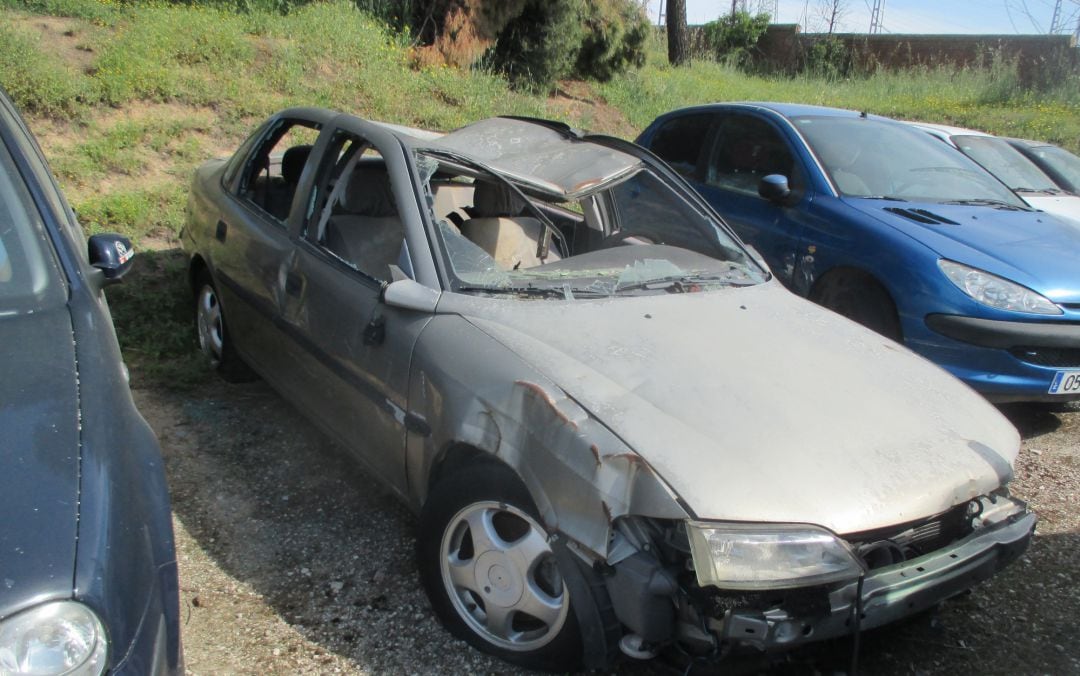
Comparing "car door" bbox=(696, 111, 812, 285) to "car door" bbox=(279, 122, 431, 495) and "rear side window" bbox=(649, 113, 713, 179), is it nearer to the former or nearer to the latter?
"rear side window" bbox=(649, 113, 713, 179)

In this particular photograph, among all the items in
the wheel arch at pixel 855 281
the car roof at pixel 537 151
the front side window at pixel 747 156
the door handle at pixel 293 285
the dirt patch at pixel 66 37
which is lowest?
the wheel arch at pixel 855 281

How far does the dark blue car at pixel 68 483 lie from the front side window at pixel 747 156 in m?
4.24

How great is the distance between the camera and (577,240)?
171 inches

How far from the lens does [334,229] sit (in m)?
3.70

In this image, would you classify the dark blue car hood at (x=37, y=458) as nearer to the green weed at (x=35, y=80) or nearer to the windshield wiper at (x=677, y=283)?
the windshield wiper at (x=677, y=283)

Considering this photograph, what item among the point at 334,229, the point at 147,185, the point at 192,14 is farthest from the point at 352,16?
the point at 334,229

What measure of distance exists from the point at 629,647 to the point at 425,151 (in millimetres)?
2083

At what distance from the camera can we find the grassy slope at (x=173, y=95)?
20.8 ft

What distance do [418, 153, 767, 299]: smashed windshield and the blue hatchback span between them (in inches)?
53.0

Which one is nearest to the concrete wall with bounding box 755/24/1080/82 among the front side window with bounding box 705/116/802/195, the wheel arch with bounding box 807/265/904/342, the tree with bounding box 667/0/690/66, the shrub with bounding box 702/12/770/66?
the shrub with bounding box 702/12/770/66

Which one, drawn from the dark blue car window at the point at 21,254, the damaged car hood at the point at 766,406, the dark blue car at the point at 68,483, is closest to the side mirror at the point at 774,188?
the damaged car hood at the point at 766,406

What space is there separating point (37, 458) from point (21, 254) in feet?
3.19

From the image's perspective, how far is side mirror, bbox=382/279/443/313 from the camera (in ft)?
9.80

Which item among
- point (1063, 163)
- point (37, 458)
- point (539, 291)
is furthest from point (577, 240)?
point (1063, 163)
